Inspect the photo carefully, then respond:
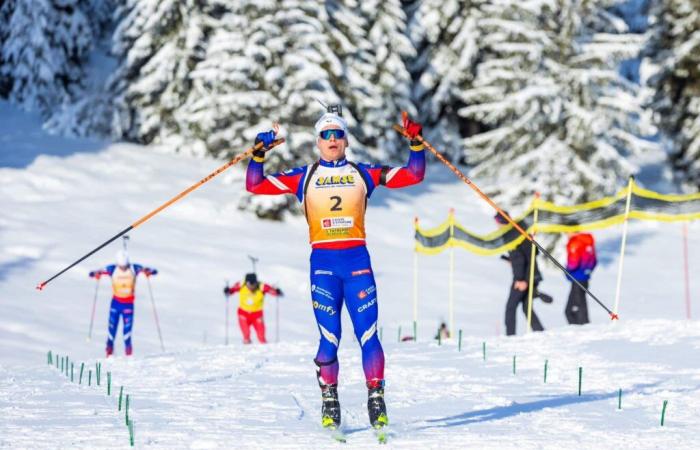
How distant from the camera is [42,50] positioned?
34.4 m

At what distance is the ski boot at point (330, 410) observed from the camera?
238 inches

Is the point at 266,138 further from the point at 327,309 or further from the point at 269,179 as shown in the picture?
the point at 327,309

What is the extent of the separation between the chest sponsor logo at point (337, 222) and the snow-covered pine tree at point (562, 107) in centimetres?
2061

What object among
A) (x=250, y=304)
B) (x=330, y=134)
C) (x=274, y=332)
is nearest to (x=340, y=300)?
(x=330, y=134)

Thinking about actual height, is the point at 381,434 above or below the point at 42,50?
below

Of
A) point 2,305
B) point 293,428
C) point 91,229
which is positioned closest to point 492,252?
point 2,305

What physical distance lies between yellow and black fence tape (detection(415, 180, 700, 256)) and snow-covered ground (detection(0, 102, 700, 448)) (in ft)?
7.98

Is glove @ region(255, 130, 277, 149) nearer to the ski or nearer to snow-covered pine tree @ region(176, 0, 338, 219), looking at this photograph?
the ski

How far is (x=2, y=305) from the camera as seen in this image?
17.8m

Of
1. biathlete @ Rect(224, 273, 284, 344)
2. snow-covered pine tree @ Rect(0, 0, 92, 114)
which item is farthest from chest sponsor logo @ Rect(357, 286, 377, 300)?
snow-covered pine tree @ Rect(0, 0, 92, 114)

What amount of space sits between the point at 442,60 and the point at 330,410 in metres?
30.5

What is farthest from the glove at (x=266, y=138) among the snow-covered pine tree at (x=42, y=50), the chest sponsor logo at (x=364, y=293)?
the snow-covered pine tree at (x=42, y=50)

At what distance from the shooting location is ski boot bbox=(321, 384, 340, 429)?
6.04 m

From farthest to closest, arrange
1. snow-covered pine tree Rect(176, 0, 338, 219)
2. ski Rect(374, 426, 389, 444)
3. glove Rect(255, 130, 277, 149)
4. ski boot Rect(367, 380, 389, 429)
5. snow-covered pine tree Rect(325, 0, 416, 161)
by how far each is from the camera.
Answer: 1. snow-covered pine tree Rect(325, 0, 416, 161)
2. snow-covered pine tree Rect(176, 0, 338, 219)
3. glove Rect(255, 130, 277, 149)
4. ski boot Rect(367, 380, 389, 429)
5. ski Rect(374, 426, 389, 444)
